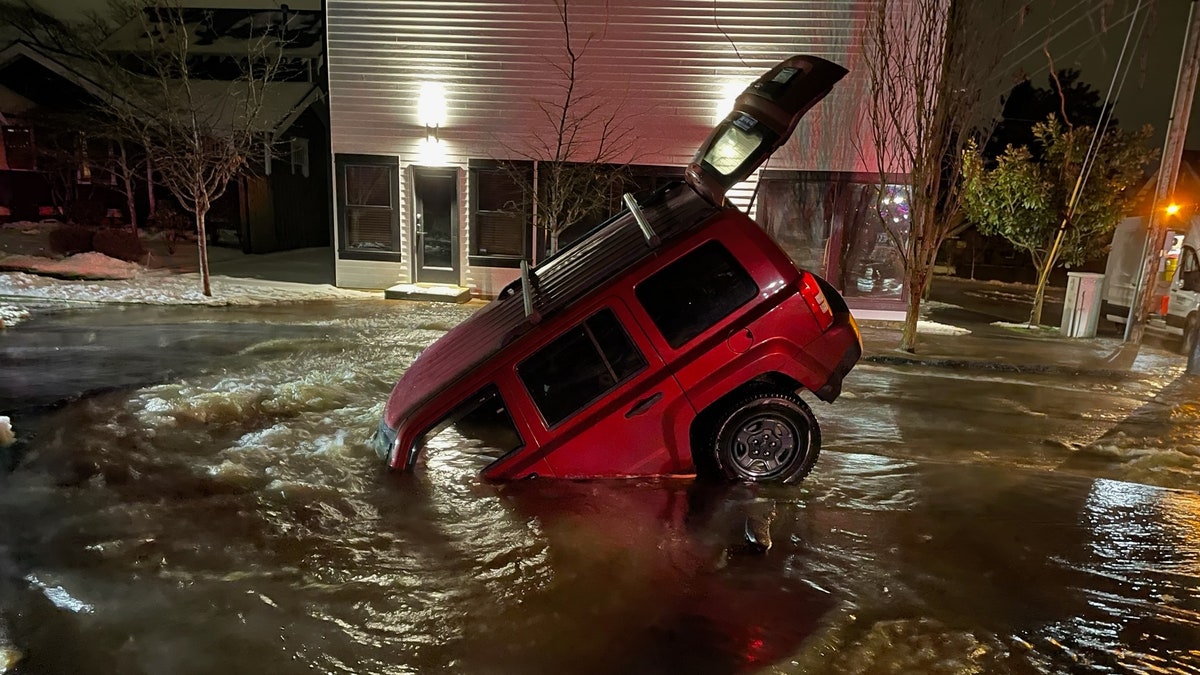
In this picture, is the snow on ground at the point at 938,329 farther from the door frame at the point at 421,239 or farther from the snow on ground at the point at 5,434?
the snow on ground at the point at 5,434

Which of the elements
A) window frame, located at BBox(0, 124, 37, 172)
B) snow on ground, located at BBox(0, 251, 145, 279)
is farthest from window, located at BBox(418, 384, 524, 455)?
window frame, located at BBox(0, 124, 37, 172)

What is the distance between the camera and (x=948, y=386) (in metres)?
9.39

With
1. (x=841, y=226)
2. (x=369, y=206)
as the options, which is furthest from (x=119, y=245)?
(x=841, y=226)

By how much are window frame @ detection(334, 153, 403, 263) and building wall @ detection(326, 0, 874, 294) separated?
177 mm

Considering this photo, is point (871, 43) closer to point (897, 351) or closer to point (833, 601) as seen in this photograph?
point (897, 351)

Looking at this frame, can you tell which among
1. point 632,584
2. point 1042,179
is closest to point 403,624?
point 632,584

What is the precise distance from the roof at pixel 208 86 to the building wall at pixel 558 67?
7.21 m

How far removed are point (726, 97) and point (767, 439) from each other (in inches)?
396

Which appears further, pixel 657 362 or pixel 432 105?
pixel 432 105

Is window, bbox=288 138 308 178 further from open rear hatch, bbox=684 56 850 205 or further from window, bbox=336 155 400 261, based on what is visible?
open rear hatch, bbox=684 56 850 205

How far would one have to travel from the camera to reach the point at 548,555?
4586 mm

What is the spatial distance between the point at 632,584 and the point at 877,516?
213 cm

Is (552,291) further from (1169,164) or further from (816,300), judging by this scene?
(1169,164)

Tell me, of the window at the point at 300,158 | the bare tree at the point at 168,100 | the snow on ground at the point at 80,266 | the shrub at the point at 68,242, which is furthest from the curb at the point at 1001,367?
the window at the point at 300,158
